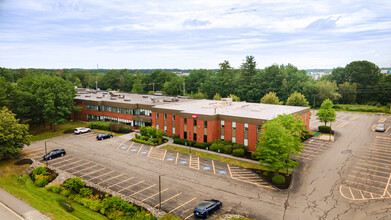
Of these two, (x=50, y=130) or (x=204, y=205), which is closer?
(x=204, y=205)

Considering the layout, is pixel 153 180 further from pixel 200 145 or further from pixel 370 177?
pixel 370 177

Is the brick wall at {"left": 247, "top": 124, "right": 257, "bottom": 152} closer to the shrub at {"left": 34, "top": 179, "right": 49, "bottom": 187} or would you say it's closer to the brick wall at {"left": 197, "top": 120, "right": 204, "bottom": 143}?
the brick wall at {"left": 197, "top": 120, "right": 204, "bottom": 143}

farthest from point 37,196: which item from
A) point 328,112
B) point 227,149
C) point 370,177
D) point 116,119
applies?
point 328,112

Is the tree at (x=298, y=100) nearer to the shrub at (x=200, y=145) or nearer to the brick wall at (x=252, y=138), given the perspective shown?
the brick wall at (x=252, y=138)

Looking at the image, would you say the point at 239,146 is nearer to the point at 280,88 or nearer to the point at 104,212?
the point at 104,212

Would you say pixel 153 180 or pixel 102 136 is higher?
pixel 102 136

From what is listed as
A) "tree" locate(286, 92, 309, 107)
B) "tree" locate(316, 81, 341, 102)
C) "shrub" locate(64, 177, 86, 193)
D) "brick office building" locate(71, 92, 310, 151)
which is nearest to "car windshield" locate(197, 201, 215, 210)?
"shrub" locate(64, 177, 86, 193)
